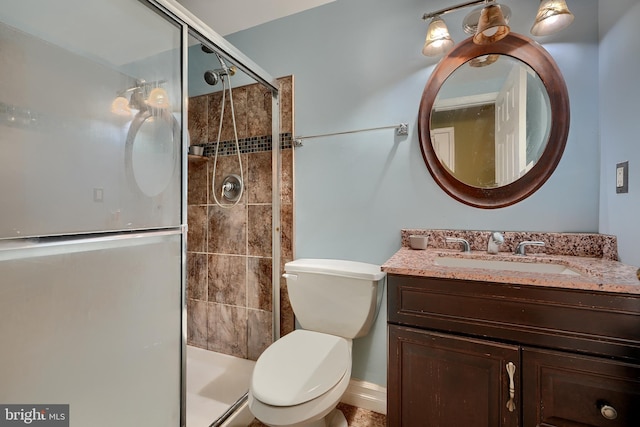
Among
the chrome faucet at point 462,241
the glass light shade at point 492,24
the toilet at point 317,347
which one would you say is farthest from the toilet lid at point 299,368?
the glass light shade at point 492,24

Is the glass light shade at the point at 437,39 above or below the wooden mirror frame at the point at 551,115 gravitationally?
above

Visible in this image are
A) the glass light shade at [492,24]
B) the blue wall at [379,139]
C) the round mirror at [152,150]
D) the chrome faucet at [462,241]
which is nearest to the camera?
the round mirror at [152,150]

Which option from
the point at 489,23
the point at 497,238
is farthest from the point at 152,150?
the point at 497,238

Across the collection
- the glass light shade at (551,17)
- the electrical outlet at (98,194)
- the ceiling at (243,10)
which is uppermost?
the ceiling at (243,10)

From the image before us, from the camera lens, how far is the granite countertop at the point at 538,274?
770 millimetres

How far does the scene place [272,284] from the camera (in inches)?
70.2

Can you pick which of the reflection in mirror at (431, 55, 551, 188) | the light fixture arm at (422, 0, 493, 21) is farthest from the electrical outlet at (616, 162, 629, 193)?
the light fixture arm at (422, 0, 493, 21)

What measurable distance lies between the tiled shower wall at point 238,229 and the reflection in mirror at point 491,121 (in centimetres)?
93

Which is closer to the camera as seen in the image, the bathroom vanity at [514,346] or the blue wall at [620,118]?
the bathroom vanity at [514,346]

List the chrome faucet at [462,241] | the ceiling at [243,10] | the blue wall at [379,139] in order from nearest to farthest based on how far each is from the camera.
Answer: the blue wall at [379,139] → the chrome faucet at [462,241] → the ceiling at [243,10]

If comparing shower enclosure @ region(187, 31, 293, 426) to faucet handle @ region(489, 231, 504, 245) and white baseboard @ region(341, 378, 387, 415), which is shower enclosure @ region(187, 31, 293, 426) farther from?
faucet handle @ region(489, 231, 504, 245)

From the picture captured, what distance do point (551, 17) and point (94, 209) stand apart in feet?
6.22

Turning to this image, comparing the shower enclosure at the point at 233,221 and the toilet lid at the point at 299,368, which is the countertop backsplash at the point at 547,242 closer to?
the toilet lid at the point at 299,368

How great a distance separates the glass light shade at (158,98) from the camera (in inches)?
39.8
